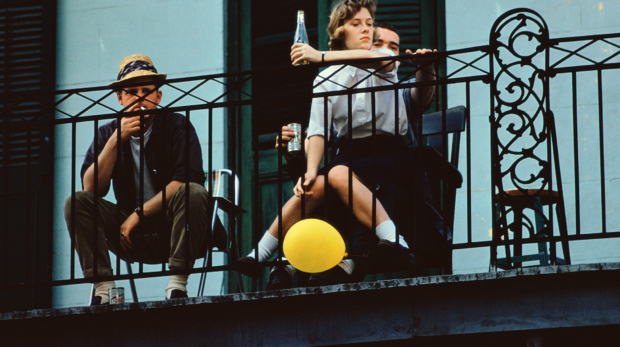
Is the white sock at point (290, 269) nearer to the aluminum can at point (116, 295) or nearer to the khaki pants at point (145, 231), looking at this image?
the khaki pants at point (145, 231)

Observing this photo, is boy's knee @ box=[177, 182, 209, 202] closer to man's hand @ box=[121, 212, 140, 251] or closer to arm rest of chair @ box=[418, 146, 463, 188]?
man's hand @ box=[121, 212, 140, 251]

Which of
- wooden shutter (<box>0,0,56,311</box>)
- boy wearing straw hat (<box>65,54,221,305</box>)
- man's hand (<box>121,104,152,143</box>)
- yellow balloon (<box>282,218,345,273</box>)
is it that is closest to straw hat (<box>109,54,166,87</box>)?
boy wearing straw hat (<box>65,54,221,305</box>)

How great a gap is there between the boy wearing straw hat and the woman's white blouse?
29.5 inches

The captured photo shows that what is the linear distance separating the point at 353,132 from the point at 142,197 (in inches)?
47.1

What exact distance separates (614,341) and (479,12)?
307cm

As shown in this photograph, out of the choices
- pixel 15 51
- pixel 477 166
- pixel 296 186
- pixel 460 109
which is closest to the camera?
pixel 296 186

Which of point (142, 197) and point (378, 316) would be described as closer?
point (378, 316)

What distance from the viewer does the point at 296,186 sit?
5285 mm

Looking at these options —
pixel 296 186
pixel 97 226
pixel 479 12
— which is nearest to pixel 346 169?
pixel 296 186

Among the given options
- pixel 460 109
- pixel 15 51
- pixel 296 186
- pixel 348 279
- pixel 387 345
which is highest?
pixel 15 51

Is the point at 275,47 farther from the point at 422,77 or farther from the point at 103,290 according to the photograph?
the point at 103,290

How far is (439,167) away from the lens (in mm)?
5406

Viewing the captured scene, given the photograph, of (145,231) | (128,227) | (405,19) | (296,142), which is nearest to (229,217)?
(145,231)

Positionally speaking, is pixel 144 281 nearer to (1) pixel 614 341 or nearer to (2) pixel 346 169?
(2) pixel 346 169
